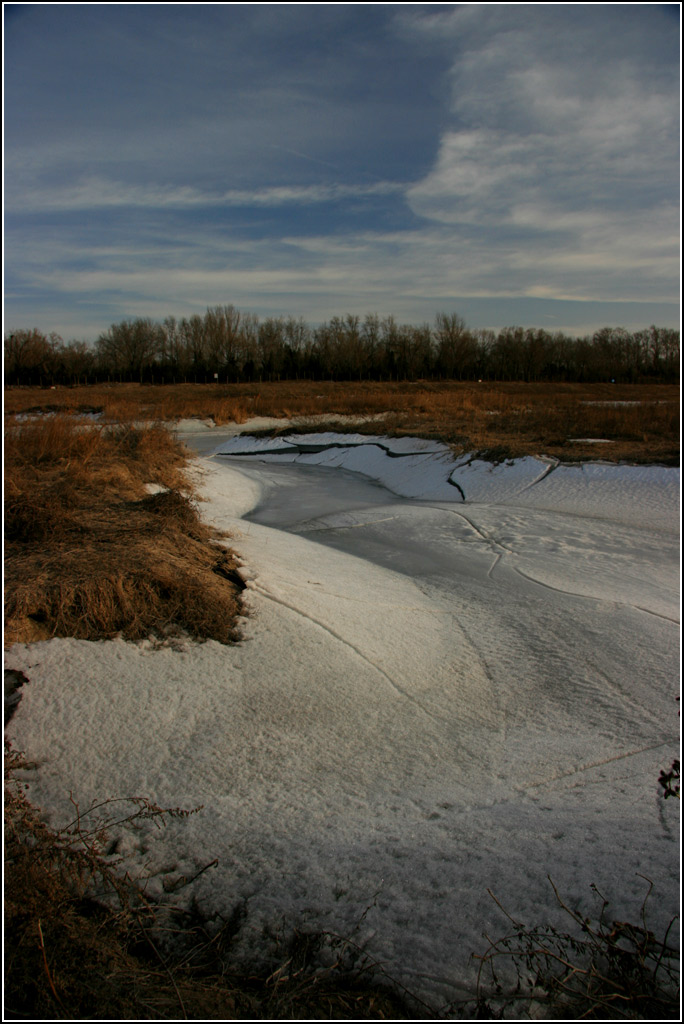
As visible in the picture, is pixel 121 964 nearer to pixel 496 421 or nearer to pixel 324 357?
pixel 496 421

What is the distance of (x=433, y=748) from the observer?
3.43 meters

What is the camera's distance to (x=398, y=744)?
11.3ft

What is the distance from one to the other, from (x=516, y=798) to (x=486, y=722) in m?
0.74

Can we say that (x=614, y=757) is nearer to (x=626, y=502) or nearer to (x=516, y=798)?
(x=516, y=798)

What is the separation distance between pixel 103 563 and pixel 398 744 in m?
2.51

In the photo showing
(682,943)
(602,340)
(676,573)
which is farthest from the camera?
(602,340)

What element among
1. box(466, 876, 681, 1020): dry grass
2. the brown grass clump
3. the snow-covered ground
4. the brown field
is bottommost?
box(466, 876, 681, 1020): dry grass

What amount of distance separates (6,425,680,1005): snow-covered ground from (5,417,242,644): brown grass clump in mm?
216

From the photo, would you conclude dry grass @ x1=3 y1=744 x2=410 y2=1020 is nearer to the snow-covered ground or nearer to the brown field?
the snow-covered ground

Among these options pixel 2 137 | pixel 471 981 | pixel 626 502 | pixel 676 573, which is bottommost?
pixel 471 981

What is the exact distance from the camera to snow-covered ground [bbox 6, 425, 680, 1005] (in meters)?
2.35

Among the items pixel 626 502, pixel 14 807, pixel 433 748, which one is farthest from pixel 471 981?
pixel 626 502

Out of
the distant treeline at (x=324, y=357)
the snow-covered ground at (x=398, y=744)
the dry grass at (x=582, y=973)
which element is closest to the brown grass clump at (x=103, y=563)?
the snow-covered ground at (x=398, y=744)

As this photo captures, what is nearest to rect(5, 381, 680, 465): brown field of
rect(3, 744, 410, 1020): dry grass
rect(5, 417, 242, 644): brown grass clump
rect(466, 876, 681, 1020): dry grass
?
rect(5, 417, 242, 644): brown grass clump
